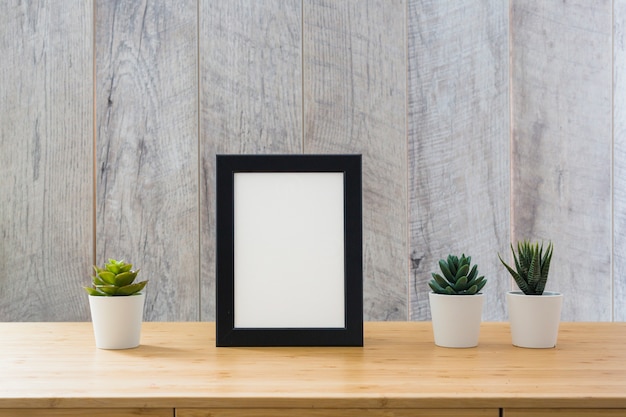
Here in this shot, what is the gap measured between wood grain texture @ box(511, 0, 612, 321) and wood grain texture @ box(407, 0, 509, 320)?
0.04 metres

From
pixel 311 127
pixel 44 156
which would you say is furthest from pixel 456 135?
pixel 44 156

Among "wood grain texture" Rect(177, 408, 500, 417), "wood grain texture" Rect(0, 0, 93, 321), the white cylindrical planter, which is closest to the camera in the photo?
"wood grain texture" Rect(177, 408, 500, 417)

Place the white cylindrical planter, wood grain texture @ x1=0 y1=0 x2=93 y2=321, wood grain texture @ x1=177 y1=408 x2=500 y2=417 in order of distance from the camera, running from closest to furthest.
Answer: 1. wood grain texture @ x1=177 y1=408 x2=500 y2=417
2. the white cylindrical planter
3. wood grain texture @ x1=0 y1=0 x2=93 y2=321

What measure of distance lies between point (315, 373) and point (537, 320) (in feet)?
1.25

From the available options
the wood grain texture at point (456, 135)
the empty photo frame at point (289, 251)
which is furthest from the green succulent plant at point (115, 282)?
the wood grain texture at point (456, 135)

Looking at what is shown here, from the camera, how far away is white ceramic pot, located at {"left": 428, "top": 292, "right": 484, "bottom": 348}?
93 cm

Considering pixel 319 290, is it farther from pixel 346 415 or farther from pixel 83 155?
pixel 83 155

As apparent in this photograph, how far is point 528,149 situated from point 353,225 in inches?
29.0

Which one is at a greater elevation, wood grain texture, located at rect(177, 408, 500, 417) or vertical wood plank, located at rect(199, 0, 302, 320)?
vertical wood plank, located at rect(199, 0, 302, 320)

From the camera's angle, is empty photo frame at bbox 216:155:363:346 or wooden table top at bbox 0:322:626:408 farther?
empty photo frame at bbox 216:155:363:346

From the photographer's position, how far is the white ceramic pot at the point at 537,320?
922 mm

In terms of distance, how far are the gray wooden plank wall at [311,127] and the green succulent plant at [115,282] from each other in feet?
1.73

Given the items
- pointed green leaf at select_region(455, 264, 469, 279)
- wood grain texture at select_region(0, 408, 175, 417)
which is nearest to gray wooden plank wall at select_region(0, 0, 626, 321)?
pointed green leaf at select_region(455, 264, 469, 279)

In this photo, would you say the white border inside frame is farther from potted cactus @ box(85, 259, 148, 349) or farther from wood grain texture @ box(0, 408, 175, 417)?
wood grain texture @ box(0, 408, 175, 417)
